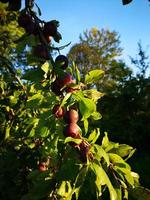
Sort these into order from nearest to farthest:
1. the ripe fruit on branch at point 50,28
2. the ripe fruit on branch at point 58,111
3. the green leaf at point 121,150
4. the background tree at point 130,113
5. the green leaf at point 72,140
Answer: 1. the green leaf at point 72,140
2. the ripe fruit on branch at point 58,111
3. the ripe fruit on branch at point 50,28
4. the green leaf at point 121,150
5. the background tree at point 130,113

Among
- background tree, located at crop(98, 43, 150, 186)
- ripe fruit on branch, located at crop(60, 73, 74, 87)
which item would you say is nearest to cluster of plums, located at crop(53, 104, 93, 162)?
ripe fruit on branch, located at crop(60, 73, 74, 87)

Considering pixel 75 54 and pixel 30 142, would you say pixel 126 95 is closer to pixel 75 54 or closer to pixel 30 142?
pixel 30 142

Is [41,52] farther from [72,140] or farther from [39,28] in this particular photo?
[72,140]

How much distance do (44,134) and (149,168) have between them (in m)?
10.6

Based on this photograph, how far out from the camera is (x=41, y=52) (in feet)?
5.50

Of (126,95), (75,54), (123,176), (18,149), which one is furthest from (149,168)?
(75,54)

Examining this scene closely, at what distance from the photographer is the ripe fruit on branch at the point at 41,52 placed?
5.48ft

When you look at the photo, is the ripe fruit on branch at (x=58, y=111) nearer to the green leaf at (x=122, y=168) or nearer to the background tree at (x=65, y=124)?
the background tree at (x=65, y=124)

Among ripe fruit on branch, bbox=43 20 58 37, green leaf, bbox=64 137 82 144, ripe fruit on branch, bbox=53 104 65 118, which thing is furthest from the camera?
ripe fruit on branch, bbox=43 20 58 37

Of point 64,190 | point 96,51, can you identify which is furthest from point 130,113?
point 96,51

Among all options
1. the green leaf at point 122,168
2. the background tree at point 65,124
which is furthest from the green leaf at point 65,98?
the green leaf at point 122,168

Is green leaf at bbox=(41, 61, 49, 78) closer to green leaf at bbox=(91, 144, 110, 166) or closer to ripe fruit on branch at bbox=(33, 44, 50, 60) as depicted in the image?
ripe fruit on branch at bbox=(33, 44, 50, 60)

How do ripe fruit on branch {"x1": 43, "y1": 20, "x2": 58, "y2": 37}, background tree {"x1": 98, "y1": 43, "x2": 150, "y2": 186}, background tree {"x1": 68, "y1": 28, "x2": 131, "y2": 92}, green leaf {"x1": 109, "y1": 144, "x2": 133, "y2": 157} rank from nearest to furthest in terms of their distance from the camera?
ripe fruit on branch {"x1": 43, "y1": 20, "x2": 58, "y2": 37} → green leaf {"x1": 109, "y1": 144, "x2": 133, "y2": 157} → background tree {"x1": 98, "y1": 43, "x2": 150, "y2": 186} → background tree {"x1": 68, "y1": 28, "x2": 131, "y2": 92}

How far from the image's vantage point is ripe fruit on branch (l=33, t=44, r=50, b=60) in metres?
1.67
